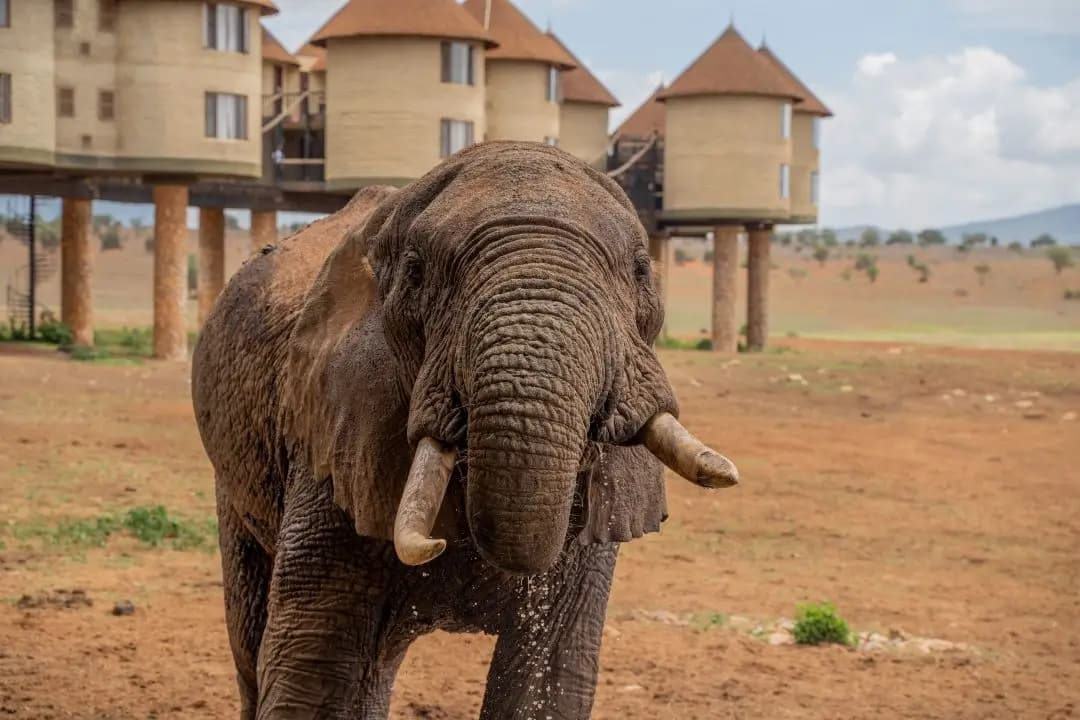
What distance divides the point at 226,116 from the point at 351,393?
2479 cm

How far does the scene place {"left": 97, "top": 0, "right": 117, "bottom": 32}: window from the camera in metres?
27.5

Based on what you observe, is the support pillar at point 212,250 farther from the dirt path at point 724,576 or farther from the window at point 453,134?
the dirt path at point 724,576

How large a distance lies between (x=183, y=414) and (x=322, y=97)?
16017 millimetres

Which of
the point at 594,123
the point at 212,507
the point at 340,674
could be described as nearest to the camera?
the point at 340,674

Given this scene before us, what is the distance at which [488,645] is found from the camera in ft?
28.8

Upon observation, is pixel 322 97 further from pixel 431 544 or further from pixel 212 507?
pixel 431 544

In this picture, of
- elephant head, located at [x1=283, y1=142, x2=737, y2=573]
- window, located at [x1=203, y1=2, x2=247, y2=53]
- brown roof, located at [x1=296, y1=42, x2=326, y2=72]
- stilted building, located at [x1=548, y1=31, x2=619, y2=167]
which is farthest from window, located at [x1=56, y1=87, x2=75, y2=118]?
elephant head, located at [x1=283, y1=142, x2=737, y2=573]

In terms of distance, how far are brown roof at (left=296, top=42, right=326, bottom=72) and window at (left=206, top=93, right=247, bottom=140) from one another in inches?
125

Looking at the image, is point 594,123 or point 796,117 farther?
point 796,117

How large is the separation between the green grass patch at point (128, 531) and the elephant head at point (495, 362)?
22.9ft

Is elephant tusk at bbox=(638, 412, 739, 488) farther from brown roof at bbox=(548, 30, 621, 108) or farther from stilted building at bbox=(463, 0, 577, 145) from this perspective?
brown roof at bbox=(548, 30, 621, 108)

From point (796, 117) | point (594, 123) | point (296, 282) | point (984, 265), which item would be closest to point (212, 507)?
point (296, 282)

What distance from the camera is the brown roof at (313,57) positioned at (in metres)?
35.7

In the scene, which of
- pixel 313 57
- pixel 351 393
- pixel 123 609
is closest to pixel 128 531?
pixel 123 609
